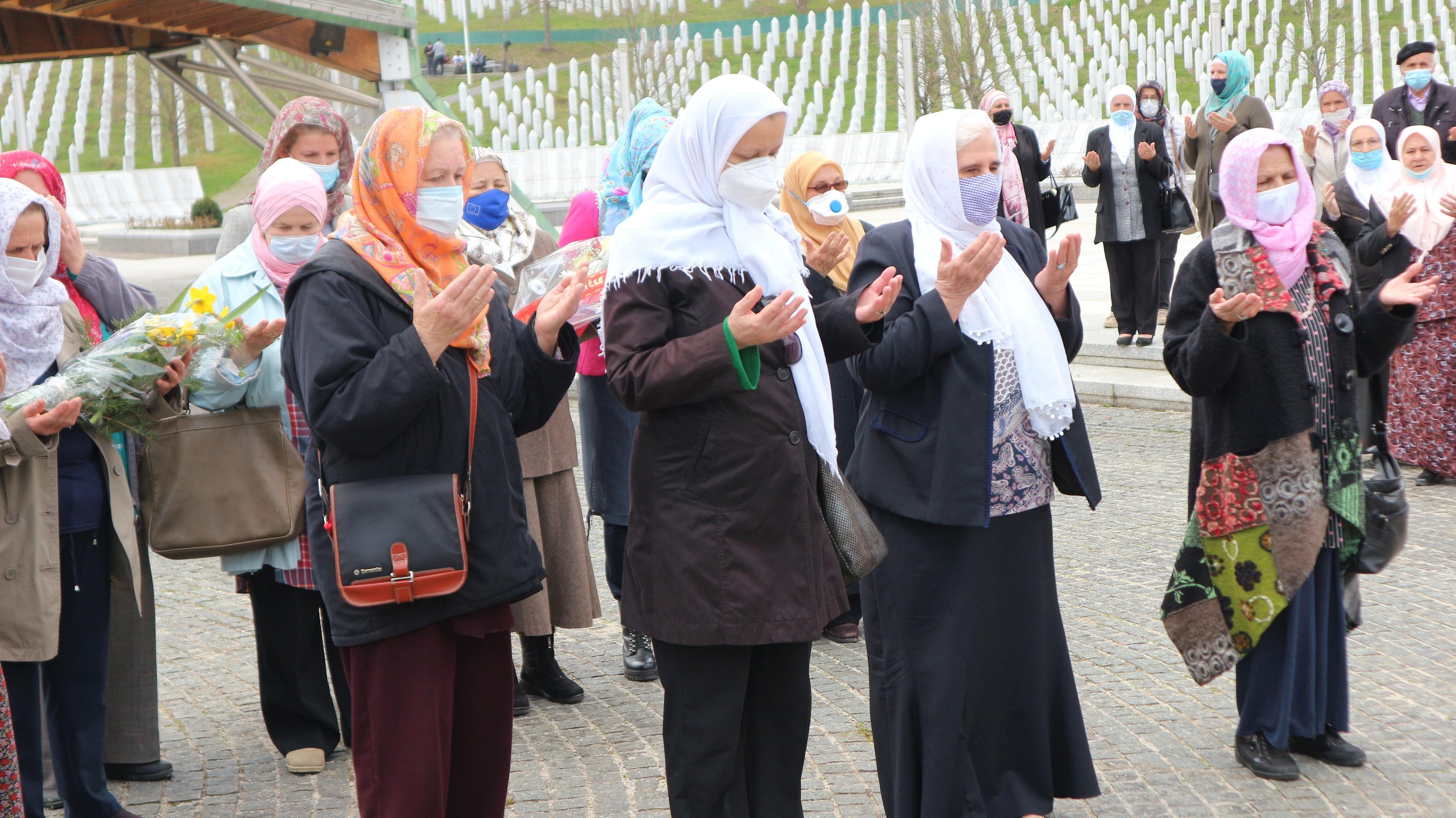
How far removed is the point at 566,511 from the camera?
5.18 m

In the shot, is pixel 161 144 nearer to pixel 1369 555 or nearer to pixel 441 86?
pixel 441 86

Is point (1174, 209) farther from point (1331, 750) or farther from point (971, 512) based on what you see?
point (971, 512)

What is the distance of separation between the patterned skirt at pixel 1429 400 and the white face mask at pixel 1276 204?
4.29m

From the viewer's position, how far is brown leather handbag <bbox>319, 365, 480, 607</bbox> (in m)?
2.94

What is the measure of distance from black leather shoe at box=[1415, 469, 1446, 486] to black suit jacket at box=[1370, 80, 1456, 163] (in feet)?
11.6

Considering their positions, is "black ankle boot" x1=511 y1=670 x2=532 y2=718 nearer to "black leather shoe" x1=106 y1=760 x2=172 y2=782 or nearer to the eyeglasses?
"black leather shoe" x1=106 y1=760 x2=172 y2=782

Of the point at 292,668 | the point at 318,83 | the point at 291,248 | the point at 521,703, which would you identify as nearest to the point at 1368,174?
the point at 521,703

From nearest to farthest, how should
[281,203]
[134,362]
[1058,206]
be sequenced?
[134,362] → [281,203] → [1058,206]

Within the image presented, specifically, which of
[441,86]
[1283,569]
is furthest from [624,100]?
[1283,569]

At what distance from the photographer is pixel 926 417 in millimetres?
3629

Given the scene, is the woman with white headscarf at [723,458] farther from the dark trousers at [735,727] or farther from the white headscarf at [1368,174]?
the white headscarf at [1368,174]

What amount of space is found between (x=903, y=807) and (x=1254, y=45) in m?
39.5

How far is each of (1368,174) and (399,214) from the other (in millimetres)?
7316

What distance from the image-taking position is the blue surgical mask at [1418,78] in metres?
10.4
